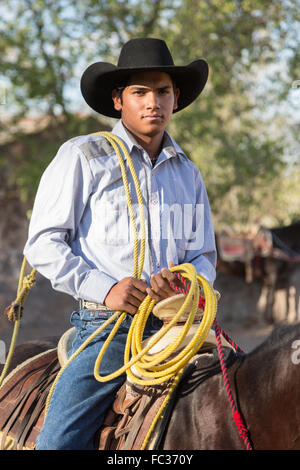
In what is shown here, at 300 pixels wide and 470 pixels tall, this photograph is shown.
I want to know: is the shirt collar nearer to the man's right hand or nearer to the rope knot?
the man's right hand

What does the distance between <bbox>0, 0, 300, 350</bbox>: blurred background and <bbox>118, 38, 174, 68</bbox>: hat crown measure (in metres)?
8.58

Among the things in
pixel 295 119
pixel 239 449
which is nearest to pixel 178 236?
pixel 239 449

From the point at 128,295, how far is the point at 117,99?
0.90 meters

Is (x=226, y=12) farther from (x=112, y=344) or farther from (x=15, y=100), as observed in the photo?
(x=112, y=344)

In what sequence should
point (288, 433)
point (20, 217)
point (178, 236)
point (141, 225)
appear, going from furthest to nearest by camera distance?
1. point (20, 217)
2. point (178, 236)
3. point (141, 225)
4. point (288, 433)

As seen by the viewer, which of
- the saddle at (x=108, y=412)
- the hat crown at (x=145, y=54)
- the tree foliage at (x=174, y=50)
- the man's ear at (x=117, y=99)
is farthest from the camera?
the tree foliage at (x=174, y=50)

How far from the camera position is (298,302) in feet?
38.0

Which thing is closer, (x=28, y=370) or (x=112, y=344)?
(x=112, y=344)

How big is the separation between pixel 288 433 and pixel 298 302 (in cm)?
1018

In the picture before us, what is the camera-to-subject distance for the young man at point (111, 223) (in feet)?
6.86

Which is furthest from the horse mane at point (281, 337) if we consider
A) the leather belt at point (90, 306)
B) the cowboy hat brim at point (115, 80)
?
the cowboy hat brim at point (115, 80)

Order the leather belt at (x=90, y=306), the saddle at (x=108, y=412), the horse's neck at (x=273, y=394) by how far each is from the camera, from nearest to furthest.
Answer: the horse's neck at (x=273, y=394), the saddle at (x=108, y=412), the leather belt at (x=90, y=306)

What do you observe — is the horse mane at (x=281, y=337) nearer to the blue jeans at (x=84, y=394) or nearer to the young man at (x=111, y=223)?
the young man at (x=111, y=223)

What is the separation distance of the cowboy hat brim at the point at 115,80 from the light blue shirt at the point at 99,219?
0.73 ft
